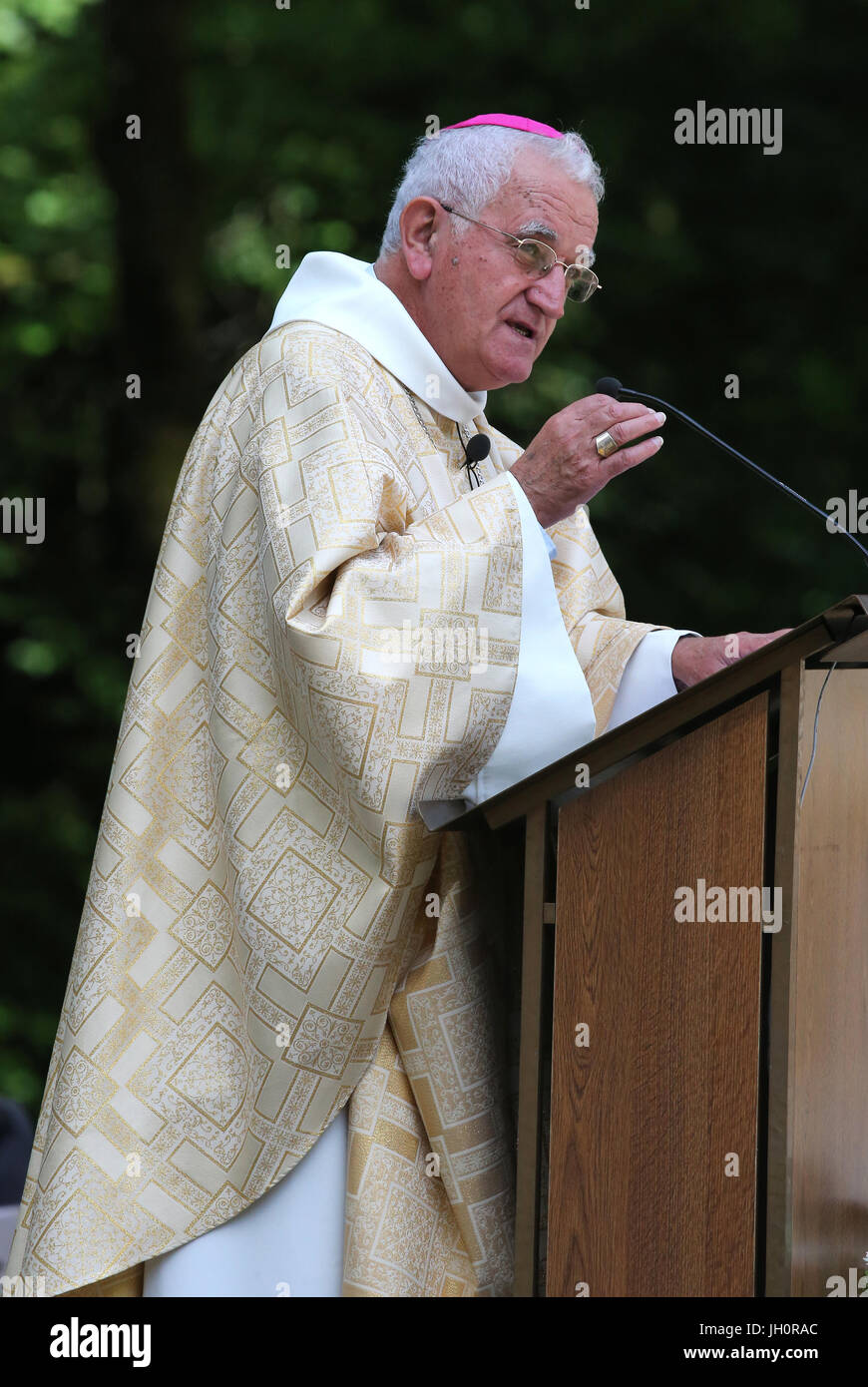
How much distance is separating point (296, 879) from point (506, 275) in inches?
38.0

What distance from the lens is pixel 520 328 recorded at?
2.40 metres

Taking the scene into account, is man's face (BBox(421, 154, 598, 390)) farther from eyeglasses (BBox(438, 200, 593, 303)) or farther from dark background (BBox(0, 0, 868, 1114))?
dark background (BBox(0, 0, 868, 1114))

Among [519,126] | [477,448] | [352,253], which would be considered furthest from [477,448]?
[352,253]

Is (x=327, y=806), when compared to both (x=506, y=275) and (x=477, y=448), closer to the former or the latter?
(x=477, y=448)

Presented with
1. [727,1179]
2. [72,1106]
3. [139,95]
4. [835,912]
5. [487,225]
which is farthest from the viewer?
[139,95]

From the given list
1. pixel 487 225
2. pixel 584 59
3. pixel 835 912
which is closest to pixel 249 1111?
pixel 835 912

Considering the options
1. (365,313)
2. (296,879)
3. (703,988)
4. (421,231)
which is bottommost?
(703,988)

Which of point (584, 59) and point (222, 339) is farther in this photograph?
point (584, 59)

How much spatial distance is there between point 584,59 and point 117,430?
2258 millimetres

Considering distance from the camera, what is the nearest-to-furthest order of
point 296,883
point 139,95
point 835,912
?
point 835,912
point 296,883
point 139,95

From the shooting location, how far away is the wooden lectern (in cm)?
173

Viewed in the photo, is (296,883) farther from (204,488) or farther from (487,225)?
(487,225)

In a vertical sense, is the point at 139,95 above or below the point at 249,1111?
above

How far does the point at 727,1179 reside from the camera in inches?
68.9
